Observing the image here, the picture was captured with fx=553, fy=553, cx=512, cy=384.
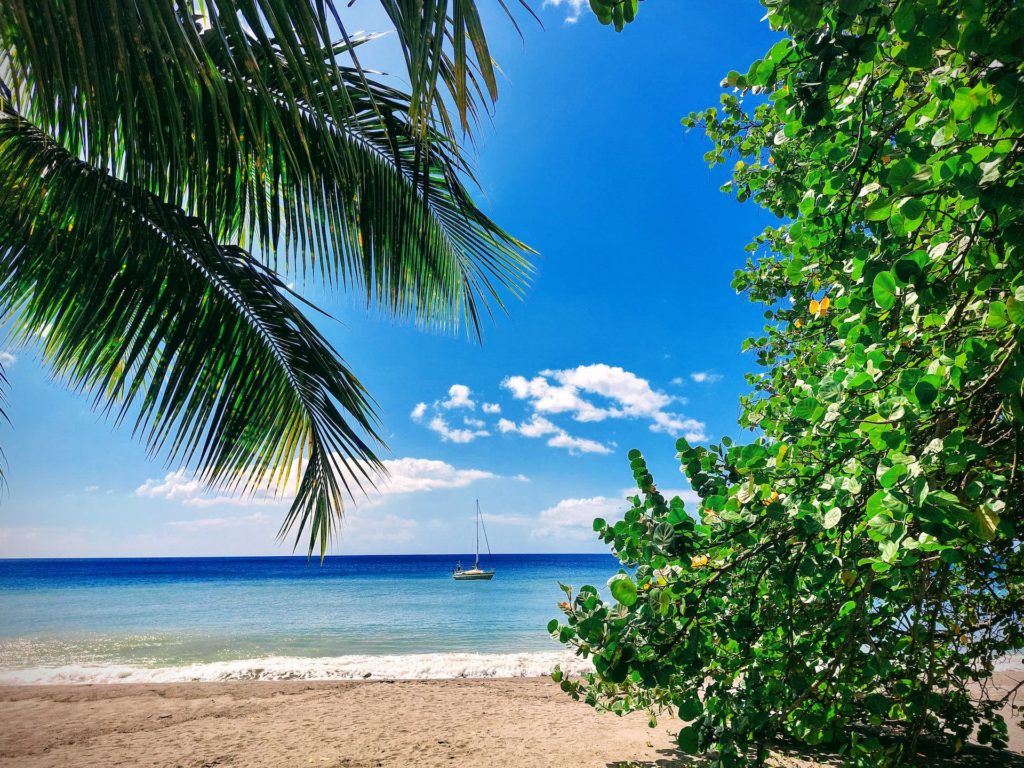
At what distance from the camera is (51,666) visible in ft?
37.8

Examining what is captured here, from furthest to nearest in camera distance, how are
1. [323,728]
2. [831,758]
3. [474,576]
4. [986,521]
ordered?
[474,576], [323,728], [831,758], [986,521]

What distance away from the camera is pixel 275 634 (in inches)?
659

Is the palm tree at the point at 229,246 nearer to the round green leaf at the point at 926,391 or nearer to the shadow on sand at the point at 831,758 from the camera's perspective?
the round green leaf at the point at 926,391

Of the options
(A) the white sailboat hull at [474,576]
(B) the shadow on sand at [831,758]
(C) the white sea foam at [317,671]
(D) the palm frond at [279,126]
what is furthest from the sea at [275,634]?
(D) the palm frond at [279,126]

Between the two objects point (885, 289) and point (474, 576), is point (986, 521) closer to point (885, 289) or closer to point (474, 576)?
point (885, 289)

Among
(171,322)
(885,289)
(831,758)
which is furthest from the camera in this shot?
(831,758)

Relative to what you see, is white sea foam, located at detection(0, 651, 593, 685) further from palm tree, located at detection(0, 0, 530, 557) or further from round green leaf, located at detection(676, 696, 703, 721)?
round green leaf, located at detection(676, 696, 703, 721)

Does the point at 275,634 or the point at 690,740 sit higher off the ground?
the point at 690,740

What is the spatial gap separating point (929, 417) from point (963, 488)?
0.70ft

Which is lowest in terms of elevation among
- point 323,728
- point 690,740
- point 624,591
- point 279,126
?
point 323,728

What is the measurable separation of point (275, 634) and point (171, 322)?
54.1ft

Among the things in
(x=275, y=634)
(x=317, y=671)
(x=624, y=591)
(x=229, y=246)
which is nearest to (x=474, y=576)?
(x=275, y=634)

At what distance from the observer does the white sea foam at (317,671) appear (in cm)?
988

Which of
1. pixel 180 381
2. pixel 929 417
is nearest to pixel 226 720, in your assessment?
pixel 180 381
